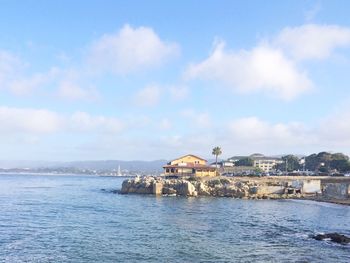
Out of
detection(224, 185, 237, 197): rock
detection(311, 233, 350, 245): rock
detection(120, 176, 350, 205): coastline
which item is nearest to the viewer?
detection(311, 233, 350, 245): rock

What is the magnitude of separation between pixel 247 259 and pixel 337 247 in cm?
1181

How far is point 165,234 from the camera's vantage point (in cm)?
4716

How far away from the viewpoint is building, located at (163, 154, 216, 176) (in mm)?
137625

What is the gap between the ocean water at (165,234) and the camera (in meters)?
37.1

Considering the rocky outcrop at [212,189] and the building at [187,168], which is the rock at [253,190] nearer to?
the rocky outcrop at [212,189]

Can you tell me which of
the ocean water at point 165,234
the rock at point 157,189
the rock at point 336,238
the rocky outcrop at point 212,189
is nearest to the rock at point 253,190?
the rocky outcrop at point 212,189

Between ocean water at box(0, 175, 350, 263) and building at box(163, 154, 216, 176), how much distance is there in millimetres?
Result: 62741

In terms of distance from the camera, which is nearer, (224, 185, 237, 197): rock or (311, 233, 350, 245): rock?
(311, 233, 350, 245): rock

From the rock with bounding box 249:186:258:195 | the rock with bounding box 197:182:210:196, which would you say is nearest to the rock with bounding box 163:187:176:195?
the rock with bounding box 197:182:210:196

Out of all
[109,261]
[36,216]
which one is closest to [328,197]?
[36,216]

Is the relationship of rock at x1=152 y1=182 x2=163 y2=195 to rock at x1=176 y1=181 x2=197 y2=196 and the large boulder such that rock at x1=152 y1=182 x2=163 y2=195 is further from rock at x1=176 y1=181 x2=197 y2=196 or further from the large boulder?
rock at x1=176 y1=181 x2=197 y2=196

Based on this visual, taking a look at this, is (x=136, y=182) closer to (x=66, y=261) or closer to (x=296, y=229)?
(x=296, y=229)

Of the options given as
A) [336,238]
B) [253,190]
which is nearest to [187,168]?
[253,190]

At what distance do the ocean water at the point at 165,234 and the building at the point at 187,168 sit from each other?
6274cm
